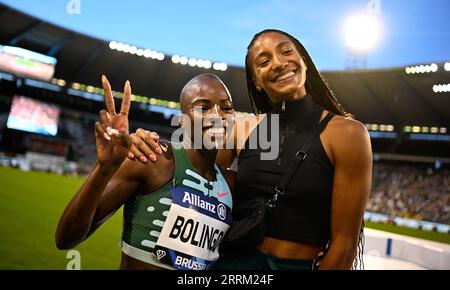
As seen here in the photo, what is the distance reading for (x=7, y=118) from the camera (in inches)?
1043

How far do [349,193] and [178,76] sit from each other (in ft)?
85.6

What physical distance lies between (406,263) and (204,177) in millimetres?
6360

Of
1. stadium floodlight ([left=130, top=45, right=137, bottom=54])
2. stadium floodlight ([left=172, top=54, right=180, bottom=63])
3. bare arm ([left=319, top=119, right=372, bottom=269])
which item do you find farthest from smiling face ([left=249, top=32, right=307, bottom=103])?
stadium floodlight ([left=172, top=54, right=180, bottom=63])

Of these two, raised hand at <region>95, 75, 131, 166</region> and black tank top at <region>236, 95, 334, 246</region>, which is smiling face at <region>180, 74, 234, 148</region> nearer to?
black tank top at <region>236, 95, 334, 246</region>

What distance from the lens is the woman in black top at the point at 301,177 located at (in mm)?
1941

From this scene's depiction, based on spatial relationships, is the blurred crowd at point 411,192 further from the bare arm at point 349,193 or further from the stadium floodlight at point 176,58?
the bare arm at point 349,193

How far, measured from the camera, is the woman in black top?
1941 millimetres

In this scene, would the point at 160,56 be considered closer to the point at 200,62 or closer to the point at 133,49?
the point at 133,49

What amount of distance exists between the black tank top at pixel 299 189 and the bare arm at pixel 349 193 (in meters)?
0.08

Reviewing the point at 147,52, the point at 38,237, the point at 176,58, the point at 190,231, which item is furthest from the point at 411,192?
the point at 190,231

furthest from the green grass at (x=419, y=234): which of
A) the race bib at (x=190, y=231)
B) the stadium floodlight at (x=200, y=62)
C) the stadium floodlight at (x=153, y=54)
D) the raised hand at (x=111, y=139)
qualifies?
the raised hand at (x=111, y=139)

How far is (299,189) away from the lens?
79.6 inches

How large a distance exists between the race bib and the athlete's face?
40cm

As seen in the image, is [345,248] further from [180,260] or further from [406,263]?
[406,263]
